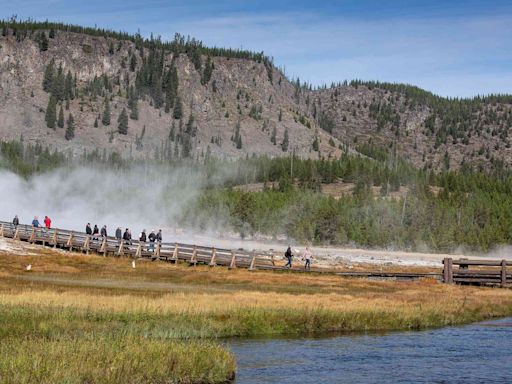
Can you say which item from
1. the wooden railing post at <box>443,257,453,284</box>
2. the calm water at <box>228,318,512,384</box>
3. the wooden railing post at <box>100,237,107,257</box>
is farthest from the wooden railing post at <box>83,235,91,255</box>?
the calm water at <box>228,318,512,384</box>

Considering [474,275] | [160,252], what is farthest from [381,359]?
[160,252]

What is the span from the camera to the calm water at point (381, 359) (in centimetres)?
2277

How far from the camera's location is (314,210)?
148125mm

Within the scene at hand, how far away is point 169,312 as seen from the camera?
2983 cm

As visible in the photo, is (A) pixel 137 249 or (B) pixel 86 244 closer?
(A) pixel 137 249

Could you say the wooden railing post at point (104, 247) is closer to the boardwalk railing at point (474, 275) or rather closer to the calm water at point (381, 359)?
the boardwalk railing at point (474, 275)

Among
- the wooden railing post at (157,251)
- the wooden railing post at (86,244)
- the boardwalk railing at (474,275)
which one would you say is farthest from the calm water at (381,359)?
the wooden railing post at (86,244)

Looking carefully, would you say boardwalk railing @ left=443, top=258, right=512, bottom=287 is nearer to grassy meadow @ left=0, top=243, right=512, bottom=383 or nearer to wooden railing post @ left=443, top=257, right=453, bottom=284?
wooden railing post @ left=443, top=257, right=453, bottom=284

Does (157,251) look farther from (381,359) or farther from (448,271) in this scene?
(381,359)

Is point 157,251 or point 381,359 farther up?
point 157,251

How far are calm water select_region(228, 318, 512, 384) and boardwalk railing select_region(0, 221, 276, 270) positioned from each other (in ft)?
89.4

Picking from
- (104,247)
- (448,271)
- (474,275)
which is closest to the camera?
(448,271)

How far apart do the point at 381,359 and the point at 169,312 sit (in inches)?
331

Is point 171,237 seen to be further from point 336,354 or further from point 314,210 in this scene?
point 336,354
